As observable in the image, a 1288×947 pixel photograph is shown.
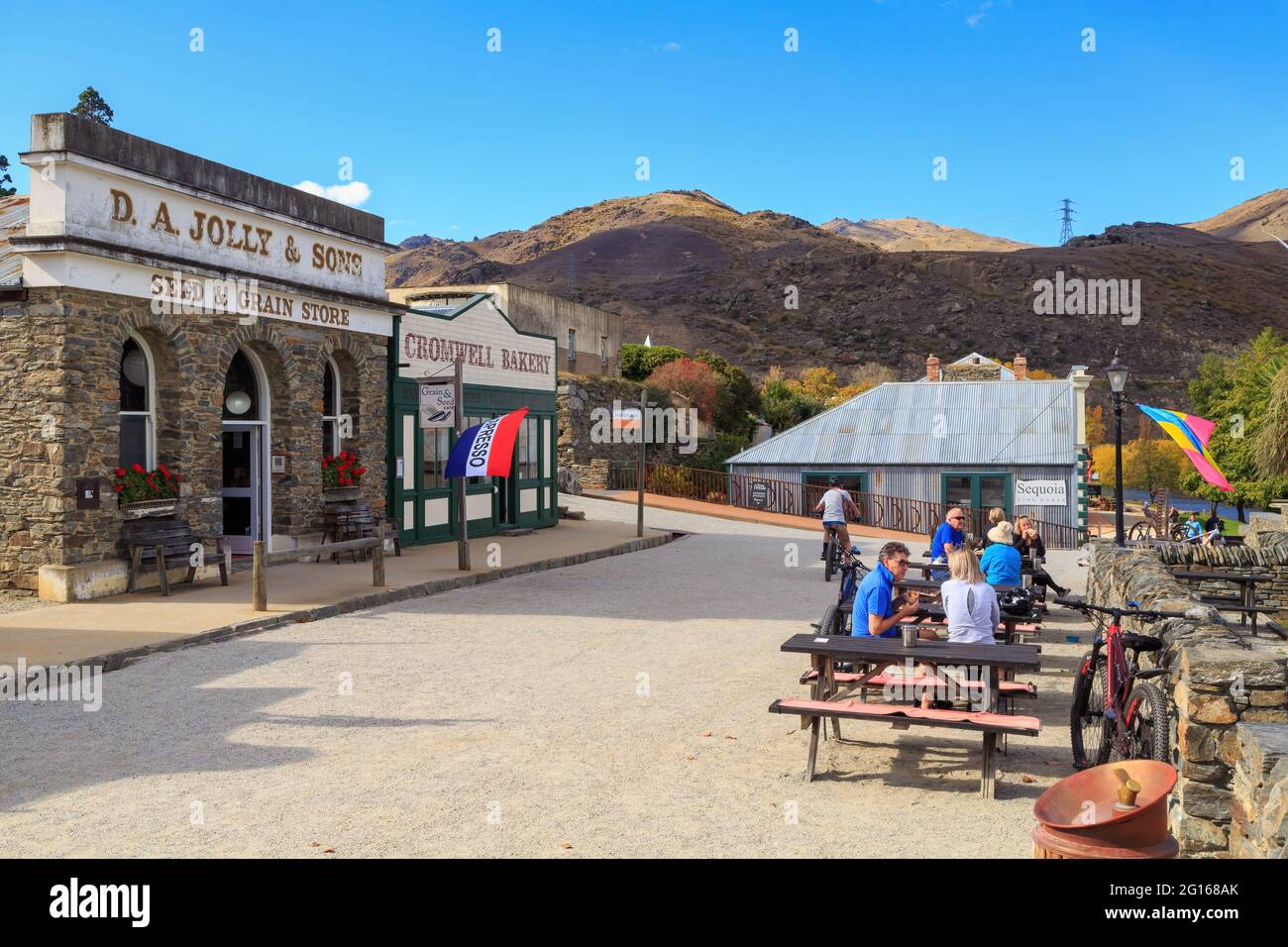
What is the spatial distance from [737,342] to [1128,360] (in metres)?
29.0

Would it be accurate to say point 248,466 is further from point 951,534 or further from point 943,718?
point 943,718

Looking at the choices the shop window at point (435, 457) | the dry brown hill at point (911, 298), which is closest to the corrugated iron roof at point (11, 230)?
the shop window at point (435, 457)

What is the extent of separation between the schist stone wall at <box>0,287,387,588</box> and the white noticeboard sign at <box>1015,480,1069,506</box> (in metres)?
24.0

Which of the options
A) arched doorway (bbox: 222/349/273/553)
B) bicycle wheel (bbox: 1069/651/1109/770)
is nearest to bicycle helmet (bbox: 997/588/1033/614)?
bicycle wheel (bbox: 1069/651/1109/770)

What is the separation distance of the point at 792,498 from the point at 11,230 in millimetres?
25108

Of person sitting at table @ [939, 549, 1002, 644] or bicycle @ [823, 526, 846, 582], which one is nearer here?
person sitting at table @ [939, 549, 1002, 644]

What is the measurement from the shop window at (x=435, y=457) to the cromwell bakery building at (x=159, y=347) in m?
2.38

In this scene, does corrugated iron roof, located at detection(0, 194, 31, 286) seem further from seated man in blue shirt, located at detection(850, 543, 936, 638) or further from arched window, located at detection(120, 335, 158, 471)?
seated man in blue shirt, located at detection(850, 543, 936, 638)

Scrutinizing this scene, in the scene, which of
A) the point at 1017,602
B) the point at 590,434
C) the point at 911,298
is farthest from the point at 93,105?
the point at 911,298

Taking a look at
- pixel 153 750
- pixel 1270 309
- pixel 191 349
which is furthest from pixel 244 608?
pixel 1270 309

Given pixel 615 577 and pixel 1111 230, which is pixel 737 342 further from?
pixel 1111 230

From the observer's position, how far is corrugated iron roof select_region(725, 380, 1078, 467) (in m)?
33.3

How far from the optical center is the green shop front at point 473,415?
2011cm

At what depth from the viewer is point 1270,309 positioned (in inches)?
3784
